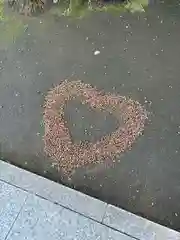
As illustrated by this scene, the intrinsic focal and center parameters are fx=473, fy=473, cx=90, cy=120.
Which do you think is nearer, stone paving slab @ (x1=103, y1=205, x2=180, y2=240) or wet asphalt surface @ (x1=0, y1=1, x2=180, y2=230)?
stone paving slab @ (x1=103, y1=205, x2=180, y2=240)

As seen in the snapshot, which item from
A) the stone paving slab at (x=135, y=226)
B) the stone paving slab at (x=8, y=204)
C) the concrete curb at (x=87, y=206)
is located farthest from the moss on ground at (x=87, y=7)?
the stone paving slab at (x=135, y=226)

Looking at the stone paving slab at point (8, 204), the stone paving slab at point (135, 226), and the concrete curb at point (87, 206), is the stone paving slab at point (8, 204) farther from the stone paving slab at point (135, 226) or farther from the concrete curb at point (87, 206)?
the stone paving slab at point (135, 226)

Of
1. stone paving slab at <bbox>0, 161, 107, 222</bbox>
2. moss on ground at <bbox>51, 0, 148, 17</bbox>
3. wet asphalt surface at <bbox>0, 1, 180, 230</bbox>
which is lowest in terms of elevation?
stone paving slab at <bbox>0, 161, 107, 222</bbox>

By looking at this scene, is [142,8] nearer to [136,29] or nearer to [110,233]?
[136,29]

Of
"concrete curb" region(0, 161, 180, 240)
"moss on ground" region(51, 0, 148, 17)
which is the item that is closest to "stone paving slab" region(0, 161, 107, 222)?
"concrete curb" region(0, 161, 180, 240)

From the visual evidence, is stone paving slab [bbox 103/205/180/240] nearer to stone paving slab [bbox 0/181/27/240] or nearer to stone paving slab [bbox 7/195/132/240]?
stone paving slab [bbox 7/195/132/240]

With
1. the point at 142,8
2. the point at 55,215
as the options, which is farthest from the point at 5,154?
the point at 142,8

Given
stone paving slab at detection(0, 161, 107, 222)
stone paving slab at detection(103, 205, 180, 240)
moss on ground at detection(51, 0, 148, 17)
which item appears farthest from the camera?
moss on ground at detection(51, 0, 148, 17)
